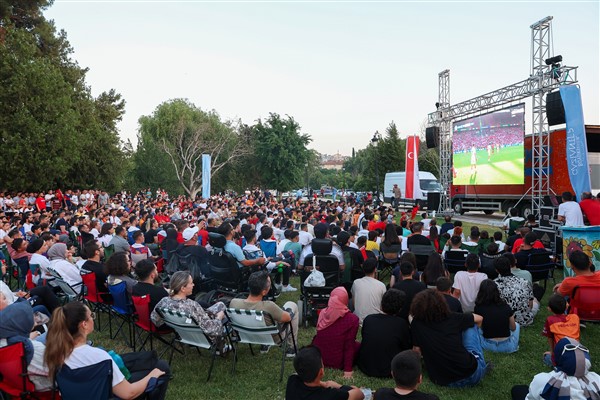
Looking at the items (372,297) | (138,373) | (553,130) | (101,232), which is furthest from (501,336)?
(553,130)

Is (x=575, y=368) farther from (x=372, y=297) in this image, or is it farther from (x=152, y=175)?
(x=152, y=175)

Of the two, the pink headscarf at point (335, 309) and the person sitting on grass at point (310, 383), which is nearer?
the person sitting on grass at point (310, 383)

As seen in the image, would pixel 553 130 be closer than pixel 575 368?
No

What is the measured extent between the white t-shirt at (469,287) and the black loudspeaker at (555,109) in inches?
404

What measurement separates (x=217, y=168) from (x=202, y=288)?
35698mm

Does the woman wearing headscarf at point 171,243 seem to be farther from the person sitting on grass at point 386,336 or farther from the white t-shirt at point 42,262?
the person sitting on grass at point 386,336

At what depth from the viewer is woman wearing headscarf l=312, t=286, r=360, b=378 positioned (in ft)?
15.2

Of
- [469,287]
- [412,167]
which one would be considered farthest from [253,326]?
[412,167]

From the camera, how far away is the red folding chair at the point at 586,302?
5.39 metres

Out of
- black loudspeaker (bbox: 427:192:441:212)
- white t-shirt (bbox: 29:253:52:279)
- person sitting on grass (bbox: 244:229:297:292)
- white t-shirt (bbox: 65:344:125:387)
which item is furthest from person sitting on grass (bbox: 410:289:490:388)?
black loudspeaker (bbox: 427:192:441:212)

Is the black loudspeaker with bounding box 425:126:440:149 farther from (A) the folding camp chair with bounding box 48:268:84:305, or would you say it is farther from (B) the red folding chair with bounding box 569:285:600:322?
(A) the folding camp chair with bounding box 48:268:84:305

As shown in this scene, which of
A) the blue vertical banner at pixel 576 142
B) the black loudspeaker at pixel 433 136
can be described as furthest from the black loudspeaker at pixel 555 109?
the black loudspeaker at pixel 433 136

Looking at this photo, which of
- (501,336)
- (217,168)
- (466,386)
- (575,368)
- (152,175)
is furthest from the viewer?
(217,168)

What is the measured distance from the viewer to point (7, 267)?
30.3 feet
